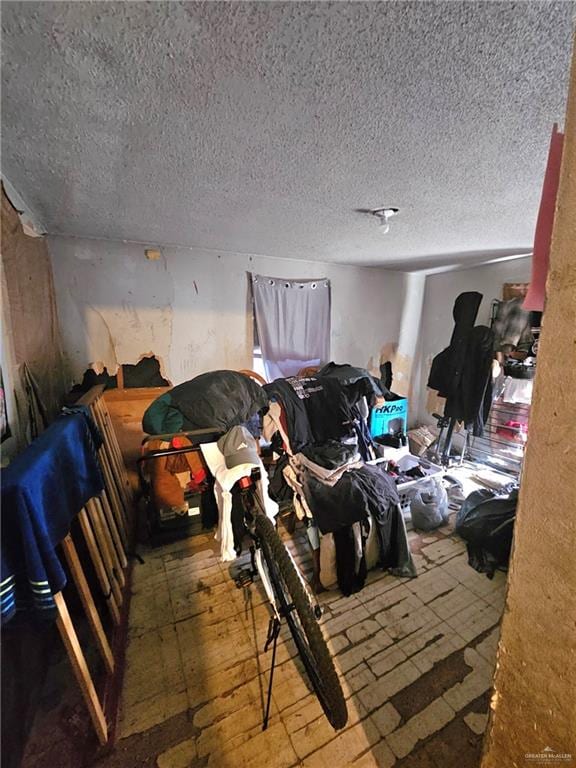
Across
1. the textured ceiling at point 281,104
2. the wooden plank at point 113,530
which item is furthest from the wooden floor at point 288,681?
the textured ceiling at point 281,104

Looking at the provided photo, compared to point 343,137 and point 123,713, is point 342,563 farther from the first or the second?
point 343,137

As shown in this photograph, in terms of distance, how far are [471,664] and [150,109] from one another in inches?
108

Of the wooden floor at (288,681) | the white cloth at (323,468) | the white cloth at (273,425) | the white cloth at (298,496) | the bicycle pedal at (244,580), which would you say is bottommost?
the wooden floor at (288,681)

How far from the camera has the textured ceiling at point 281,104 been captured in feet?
2.11

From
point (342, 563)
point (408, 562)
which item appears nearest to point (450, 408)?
point (408, 562)

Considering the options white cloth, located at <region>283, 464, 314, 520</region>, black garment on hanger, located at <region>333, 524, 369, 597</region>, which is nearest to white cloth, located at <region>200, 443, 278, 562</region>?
white cloth, located at <region>283, 464, 314, 520</region>

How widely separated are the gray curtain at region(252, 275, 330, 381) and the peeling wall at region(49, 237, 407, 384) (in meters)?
0.13

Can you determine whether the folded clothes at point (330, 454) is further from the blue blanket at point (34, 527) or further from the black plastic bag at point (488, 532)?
the blue blanket at point (34, 527)

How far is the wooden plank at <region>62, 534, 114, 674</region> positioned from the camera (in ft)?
3.72

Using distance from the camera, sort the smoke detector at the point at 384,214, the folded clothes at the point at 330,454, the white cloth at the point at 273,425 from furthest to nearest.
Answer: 1. the white cloth at the point at 273,425
2. the folded clothes at the point at 330,454
3. the smoke detector at the point at 384,214

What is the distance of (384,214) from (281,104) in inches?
43.5

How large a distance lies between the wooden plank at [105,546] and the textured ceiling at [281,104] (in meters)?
1.64

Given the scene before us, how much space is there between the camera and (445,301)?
12.9ft

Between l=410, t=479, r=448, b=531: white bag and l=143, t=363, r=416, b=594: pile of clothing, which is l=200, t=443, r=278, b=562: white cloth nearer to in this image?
l=143, t=363, r=416, b=594: pile of clothing
